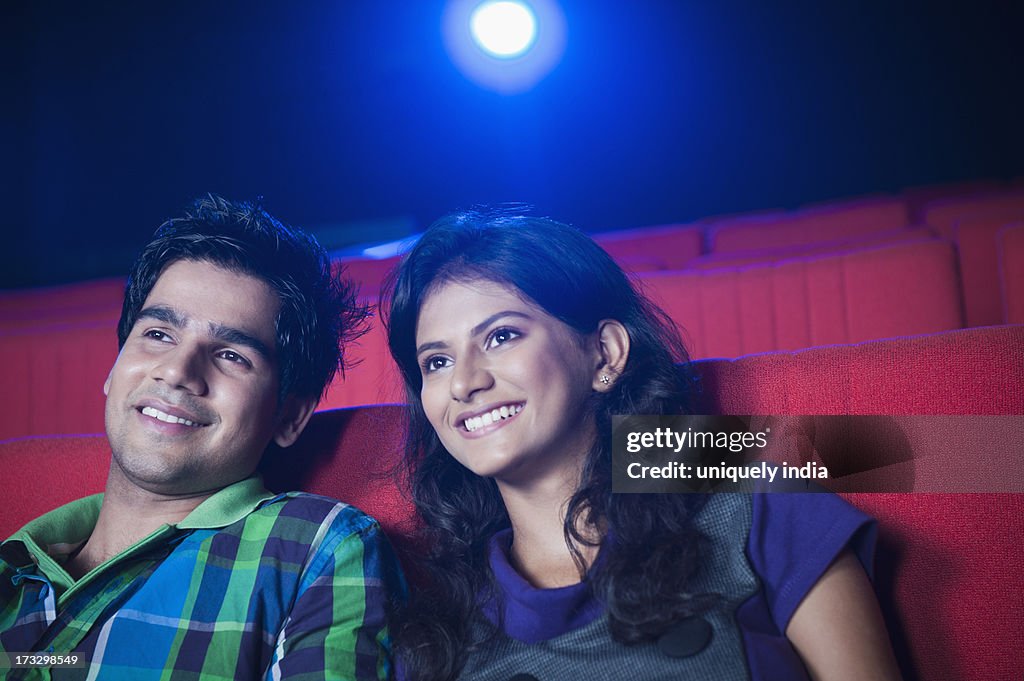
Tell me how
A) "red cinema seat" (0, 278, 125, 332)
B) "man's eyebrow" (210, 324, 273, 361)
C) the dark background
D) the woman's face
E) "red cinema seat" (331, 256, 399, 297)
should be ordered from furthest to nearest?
the dark background, "red cinema seat" (0, 278, 125, 332), "red cinema seat" (331, 256, 399, 297), "man's eyebrow" (210, 324, 273, 361), the woman's face

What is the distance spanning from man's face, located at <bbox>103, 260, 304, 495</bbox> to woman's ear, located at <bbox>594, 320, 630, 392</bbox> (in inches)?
11.8

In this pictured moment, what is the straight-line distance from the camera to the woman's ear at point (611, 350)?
62cm

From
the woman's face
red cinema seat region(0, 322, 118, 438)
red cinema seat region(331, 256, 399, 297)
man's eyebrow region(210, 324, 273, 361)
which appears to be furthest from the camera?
red cinema seat region(331, 256, 399, 297)

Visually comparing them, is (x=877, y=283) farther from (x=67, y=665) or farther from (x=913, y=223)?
(x=67, y=665)

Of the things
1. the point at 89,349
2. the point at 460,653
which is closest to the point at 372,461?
the point at 460,653

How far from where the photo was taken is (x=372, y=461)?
0.71 metres

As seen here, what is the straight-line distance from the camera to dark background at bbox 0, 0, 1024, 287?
1.79m

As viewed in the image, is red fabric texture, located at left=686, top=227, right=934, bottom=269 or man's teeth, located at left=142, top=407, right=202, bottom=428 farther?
red fabric texture, located at left=686, top=227, right=934, bottom=269

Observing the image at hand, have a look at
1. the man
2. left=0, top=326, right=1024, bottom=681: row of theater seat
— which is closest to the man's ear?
the man

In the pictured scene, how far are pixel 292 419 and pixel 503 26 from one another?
143 centimetres

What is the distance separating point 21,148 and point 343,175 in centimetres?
71

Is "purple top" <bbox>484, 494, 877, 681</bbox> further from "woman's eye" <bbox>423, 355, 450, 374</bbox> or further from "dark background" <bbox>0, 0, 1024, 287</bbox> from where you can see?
"dark background" <bbox>0, 0, 1024, 287</bbox>

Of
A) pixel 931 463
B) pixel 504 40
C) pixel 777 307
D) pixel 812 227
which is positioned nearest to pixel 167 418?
pixel 931 463
